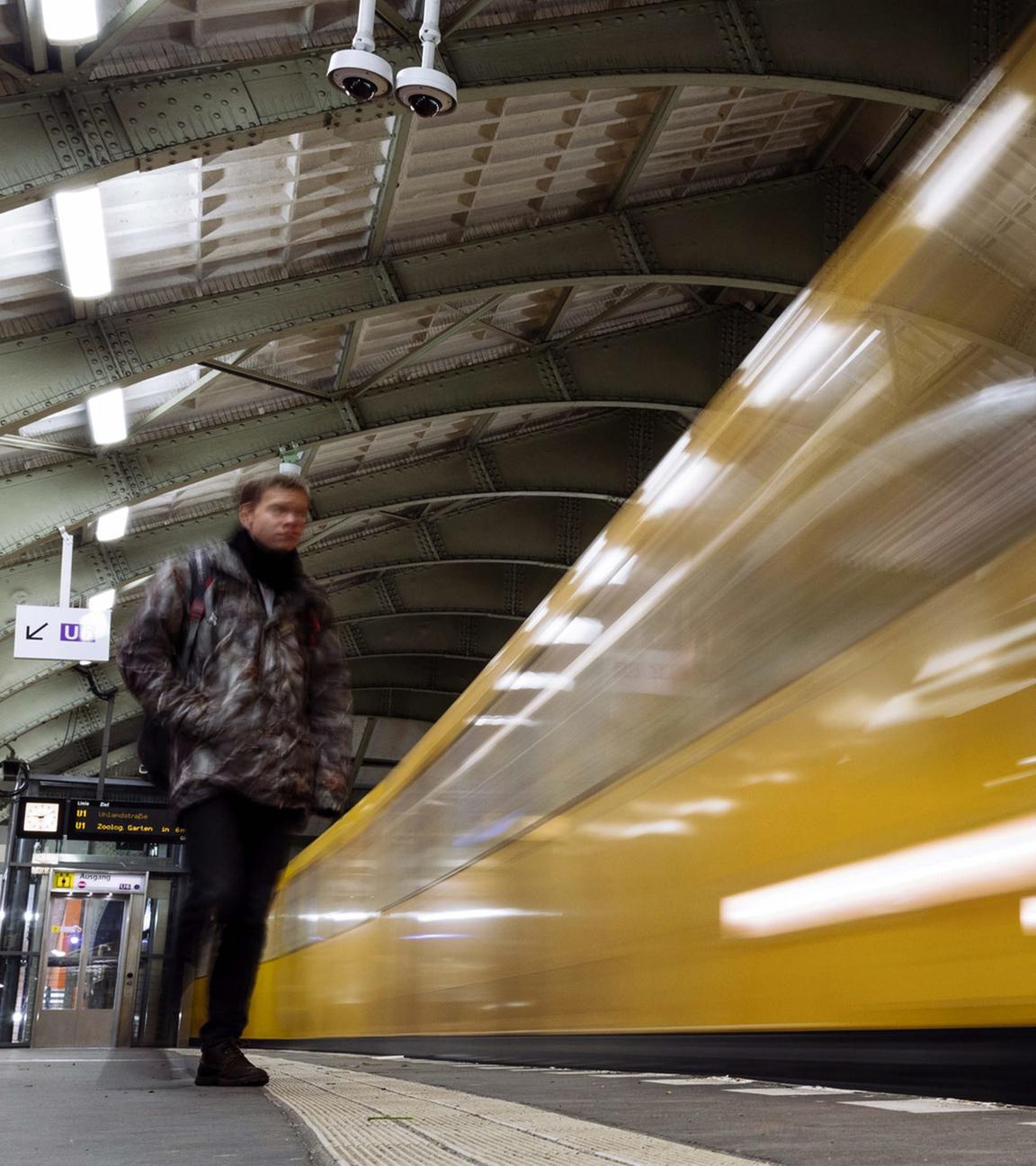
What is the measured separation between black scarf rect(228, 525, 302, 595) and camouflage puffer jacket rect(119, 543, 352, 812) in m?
0.02

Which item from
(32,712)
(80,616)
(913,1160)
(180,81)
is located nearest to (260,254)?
(180,81)

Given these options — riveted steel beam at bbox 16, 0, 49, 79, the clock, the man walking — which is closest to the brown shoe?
the man walking

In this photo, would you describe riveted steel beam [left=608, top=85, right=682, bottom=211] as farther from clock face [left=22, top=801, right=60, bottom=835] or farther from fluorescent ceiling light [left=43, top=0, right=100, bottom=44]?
clock face [left=22, top=801, right=60, bottom=835]

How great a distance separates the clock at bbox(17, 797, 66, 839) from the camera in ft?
68.8

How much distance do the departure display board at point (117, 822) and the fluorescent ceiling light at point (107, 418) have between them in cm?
852

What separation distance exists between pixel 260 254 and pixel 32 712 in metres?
15.8

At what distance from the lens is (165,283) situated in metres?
12.2

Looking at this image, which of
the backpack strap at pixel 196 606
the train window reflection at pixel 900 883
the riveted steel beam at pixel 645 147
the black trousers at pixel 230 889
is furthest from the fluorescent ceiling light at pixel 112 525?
the train window reflection at pixel 900 883

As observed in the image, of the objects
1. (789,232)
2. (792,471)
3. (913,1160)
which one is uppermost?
(789,232)

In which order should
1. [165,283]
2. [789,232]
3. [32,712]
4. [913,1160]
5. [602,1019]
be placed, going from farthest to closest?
[32,712] < [789,232] < [165,283] < [602,1019] < [913,1160]

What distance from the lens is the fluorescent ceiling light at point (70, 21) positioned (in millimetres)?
8055

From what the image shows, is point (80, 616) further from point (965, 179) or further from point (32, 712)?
point (965, 179)

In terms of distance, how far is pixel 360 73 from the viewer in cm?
662

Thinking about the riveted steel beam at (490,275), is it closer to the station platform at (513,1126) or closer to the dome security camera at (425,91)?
the dome security camera at (425,91)
